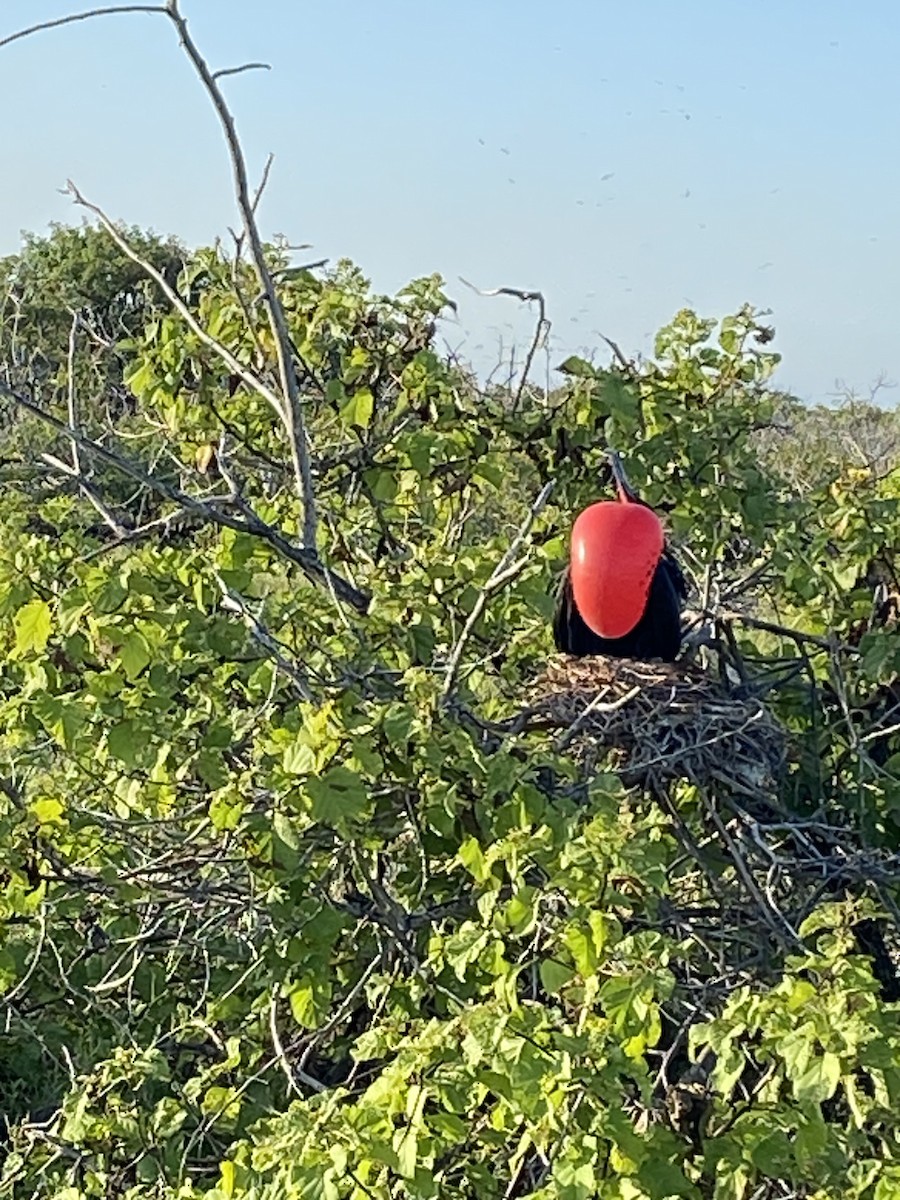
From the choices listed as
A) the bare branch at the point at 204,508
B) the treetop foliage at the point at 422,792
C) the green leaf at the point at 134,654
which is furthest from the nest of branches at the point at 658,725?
the green leaf at the point at 134,654

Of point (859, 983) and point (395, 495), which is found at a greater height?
point (395, 495)

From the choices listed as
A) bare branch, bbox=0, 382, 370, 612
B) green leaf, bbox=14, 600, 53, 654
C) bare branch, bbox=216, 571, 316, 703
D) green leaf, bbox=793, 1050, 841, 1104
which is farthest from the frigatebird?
green leaf, bbox=793, 1050, 841, 1104

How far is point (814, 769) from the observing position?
8.63ft

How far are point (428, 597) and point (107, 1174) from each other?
41.7 inches

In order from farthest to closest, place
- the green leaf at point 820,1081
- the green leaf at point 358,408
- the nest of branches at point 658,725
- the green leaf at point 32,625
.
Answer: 1. the green leaf at point 358,408
2. the nest of branches at point 658,725
3. the green leaf at point 32,625
4. the green leaf at point 820,1081

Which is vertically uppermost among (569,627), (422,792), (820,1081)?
(569,627)

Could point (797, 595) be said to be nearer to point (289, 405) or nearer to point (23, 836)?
point (289, 405)

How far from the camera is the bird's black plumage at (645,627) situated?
2.44 meters

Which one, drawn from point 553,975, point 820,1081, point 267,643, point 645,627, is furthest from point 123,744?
point 820,1081

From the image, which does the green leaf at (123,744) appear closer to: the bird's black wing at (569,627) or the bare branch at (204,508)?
the bare branch at (204,508)

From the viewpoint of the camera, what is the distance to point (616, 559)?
7.76 ft

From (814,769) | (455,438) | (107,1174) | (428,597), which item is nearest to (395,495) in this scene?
(455,438)

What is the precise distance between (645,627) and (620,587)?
0.12m

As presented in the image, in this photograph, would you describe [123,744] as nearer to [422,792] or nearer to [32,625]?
[32,625]
